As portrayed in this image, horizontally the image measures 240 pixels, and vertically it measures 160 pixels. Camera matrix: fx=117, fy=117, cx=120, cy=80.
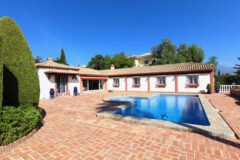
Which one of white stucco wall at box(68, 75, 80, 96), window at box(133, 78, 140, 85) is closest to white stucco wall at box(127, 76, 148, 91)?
window at box(133, 78, 140, 85)


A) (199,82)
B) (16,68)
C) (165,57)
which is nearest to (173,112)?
(16,68)

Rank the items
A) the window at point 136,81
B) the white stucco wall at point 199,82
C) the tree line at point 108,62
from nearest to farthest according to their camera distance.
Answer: the white stucco wall at point 199,82
the window at point 136,81
the tree line at point 108,62

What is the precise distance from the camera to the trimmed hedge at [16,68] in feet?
14.1

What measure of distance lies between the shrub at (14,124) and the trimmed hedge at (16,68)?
0.73 m

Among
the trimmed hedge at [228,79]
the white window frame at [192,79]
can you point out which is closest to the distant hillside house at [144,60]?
the trimmed hedge at [228,79]

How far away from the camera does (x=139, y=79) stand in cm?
2106

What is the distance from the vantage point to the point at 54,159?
9.23ft

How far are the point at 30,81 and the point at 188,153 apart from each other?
597 cm

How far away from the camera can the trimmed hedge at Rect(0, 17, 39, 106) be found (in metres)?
4.29

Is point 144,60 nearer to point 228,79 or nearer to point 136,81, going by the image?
point 136,81

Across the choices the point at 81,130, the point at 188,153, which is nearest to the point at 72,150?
the point at 81,130

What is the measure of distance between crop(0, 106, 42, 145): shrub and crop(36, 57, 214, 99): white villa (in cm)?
1101

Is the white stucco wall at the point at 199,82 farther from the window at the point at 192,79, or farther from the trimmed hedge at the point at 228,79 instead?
the trimmed hedge at the point at 228,79

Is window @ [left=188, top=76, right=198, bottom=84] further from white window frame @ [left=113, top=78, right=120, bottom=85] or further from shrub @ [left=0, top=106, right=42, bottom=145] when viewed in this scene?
shrub @ [left=0, top=106, right=42, bottom=145]
